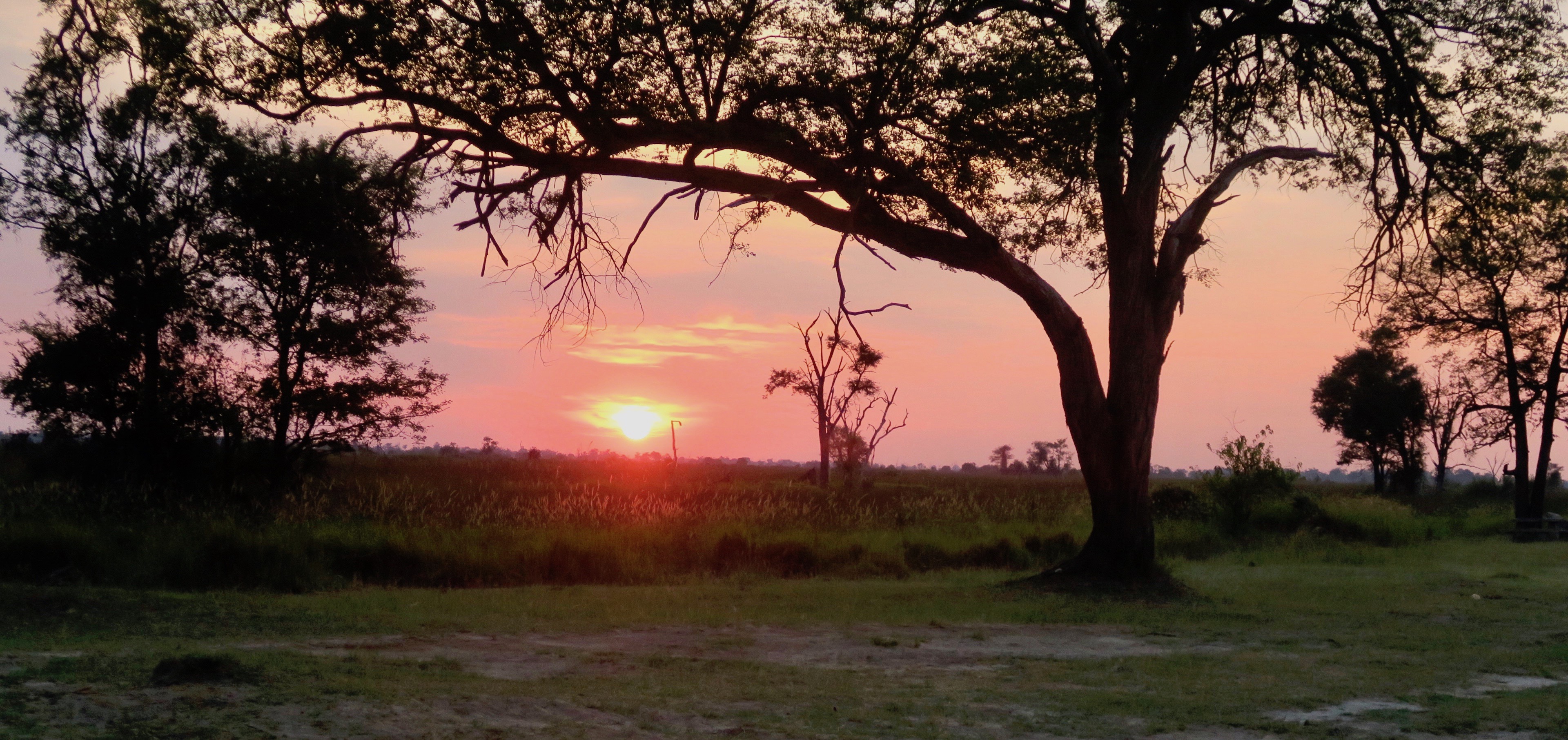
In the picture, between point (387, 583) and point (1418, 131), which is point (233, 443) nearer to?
point (387, 583)

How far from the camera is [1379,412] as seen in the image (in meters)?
49.1

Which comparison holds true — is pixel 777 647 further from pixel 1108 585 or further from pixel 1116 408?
pixel 1116 408

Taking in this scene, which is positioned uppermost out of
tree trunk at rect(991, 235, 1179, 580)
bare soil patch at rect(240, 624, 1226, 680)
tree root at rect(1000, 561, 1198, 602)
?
tree trunk at rect(991, 235, 1179, 580)

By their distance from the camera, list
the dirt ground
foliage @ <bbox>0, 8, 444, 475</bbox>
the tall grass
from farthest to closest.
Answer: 1. foliage @ <bbox>0, 8, 444, 475</bbox>
2. the tall grass
3. the dirt ground

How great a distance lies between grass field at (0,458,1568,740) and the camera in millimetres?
5008

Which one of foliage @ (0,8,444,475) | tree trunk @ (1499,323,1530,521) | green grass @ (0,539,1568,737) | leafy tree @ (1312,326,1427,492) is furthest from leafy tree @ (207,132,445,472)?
leafy tree @ (1312,326,1427,492)

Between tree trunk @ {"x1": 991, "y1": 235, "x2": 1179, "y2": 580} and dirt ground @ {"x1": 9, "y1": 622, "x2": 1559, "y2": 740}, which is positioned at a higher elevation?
tree trunk @ {"x1": 991, "y1": 235, "x2": 1179, "y2": 580}

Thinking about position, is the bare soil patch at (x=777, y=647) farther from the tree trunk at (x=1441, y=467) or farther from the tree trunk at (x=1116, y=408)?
the tree trunk at (x=1441, y=467)

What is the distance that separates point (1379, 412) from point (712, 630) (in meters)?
48.1

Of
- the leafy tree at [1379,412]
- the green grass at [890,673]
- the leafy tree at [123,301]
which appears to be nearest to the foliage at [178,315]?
the leafy tree at [123,301]

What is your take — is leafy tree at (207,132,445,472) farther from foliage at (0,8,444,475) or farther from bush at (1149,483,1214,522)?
bush at (1149,483,1214,522)

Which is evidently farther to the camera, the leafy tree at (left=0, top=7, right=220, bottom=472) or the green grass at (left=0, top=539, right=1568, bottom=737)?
the leafy tree at (left=0, top=7, right=220, bottom=472)

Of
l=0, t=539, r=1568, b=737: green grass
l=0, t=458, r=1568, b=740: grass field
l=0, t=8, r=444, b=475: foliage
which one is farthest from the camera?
l=0, t=8, r=444, b=475: foliage

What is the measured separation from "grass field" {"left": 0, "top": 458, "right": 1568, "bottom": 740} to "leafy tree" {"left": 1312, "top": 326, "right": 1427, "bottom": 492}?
33.4 meters
